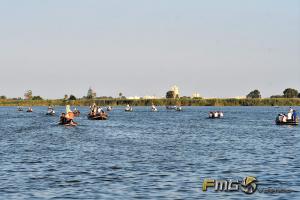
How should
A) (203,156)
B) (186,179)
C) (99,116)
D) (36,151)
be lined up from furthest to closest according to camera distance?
(99,116), (36,151), (203,156), (186,179)

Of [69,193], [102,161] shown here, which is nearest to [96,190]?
[69,193]

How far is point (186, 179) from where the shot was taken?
115 feet

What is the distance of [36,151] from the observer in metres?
53.7

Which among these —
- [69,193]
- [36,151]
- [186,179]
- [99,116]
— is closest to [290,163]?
[186,179]

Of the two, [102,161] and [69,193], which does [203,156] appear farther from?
[69,193]

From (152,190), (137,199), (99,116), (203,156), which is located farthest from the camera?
(99,116)

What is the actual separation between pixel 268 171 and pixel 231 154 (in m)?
11.7

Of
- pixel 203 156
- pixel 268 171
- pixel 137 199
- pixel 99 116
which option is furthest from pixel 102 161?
pixel 99 116

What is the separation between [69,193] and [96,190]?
1517mm

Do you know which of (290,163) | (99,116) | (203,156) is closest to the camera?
(290,163)

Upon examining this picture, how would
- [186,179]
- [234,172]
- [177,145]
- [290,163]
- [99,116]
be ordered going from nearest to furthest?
[186,179]
[234,172]
[290,163]
[177,145]
[99,116]

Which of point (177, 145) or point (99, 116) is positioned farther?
point (99, 116)

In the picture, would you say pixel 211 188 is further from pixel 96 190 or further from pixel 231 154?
pixel 231 154

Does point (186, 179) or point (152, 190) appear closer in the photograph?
point (152, 190)
